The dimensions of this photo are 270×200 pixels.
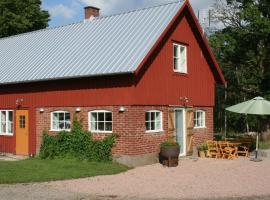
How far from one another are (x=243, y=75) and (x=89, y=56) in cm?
1788

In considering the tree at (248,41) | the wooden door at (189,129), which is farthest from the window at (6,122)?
the tree at (248,41)

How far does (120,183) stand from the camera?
44.9 feet

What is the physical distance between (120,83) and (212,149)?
595 cm

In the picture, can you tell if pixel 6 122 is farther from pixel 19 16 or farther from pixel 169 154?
pixel 19 16

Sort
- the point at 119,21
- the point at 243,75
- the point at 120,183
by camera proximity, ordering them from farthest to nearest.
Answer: the point at 243,75, the point at 119,21, the point at 120,183

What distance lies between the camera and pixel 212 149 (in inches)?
827

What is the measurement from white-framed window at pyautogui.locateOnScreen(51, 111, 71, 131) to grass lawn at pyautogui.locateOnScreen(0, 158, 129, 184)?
74.5 inches

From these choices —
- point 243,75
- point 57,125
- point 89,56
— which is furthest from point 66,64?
point 243,75

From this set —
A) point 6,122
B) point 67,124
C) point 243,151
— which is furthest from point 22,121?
point 243,151

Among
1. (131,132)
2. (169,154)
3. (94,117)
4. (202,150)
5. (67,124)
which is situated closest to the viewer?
(131,132)

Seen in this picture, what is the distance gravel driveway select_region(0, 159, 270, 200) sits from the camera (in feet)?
38.6

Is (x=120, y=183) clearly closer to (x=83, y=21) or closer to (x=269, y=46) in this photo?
(x=83, y=21)

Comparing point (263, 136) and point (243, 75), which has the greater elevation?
point (243, 75)

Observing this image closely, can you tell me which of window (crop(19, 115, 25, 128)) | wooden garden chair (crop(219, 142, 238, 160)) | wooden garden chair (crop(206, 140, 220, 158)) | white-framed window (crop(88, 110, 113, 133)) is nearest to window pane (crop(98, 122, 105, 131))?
white-framed window (crop(88, 110, 113, 133))
